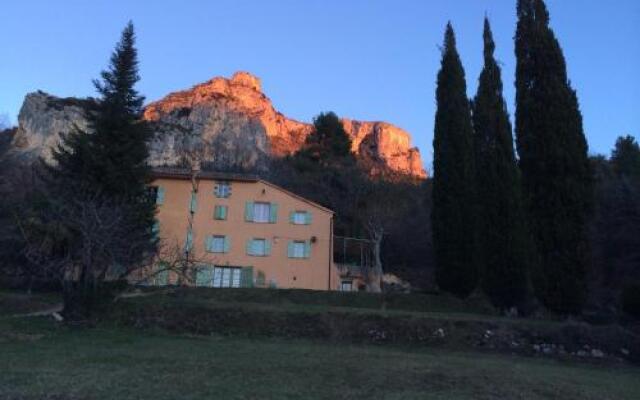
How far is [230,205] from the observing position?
35.6 m

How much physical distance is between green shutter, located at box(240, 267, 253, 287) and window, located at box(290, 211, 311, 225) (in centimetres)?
421

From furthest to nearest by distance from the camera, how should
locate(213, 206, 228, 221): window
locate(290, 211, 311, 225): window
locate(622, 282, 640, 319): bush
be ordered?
locate(290, 211, 311, 225): window, locate(213, 206, 228, 221): window, locate(622, 282, 640, 319): bush

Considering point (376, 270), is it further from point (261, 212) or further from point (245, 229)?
point (245, 229)

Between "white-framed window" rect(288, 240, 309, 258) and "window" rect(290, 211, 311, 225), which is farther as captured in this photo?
"window" rect(290, 211, 311, 225)

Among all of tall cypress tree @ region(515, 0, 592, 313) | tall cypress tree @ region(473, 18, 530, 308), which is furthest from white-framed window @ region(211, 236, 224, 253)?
tall cypress tree @ region(515, 0, 592, 313)

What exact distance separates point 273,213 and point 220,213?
11.1 feet

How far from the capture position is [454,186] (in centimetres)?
2859

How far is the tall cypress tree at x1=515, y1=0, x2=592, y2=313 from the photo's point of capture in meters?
20.3

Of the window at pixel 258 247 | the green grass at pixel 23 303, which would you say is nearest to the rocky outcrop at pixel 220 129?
the window at pixel 258 247

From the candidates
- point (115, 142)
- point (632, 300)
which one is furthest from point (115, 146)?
point (632, 300)

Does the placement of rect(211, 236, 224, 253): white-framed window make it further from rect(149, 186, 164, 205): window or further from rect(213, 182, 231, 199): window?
rect(149, 186, 164, 205): window

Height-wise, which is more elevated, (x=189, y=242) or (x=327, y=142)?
(x=327, y=142)

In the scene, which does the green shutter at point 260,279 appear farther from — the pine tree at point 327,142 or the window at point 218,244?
the pine tree at point 327,142

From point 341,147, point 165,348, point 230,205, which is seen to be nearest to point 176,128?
point 341,147
